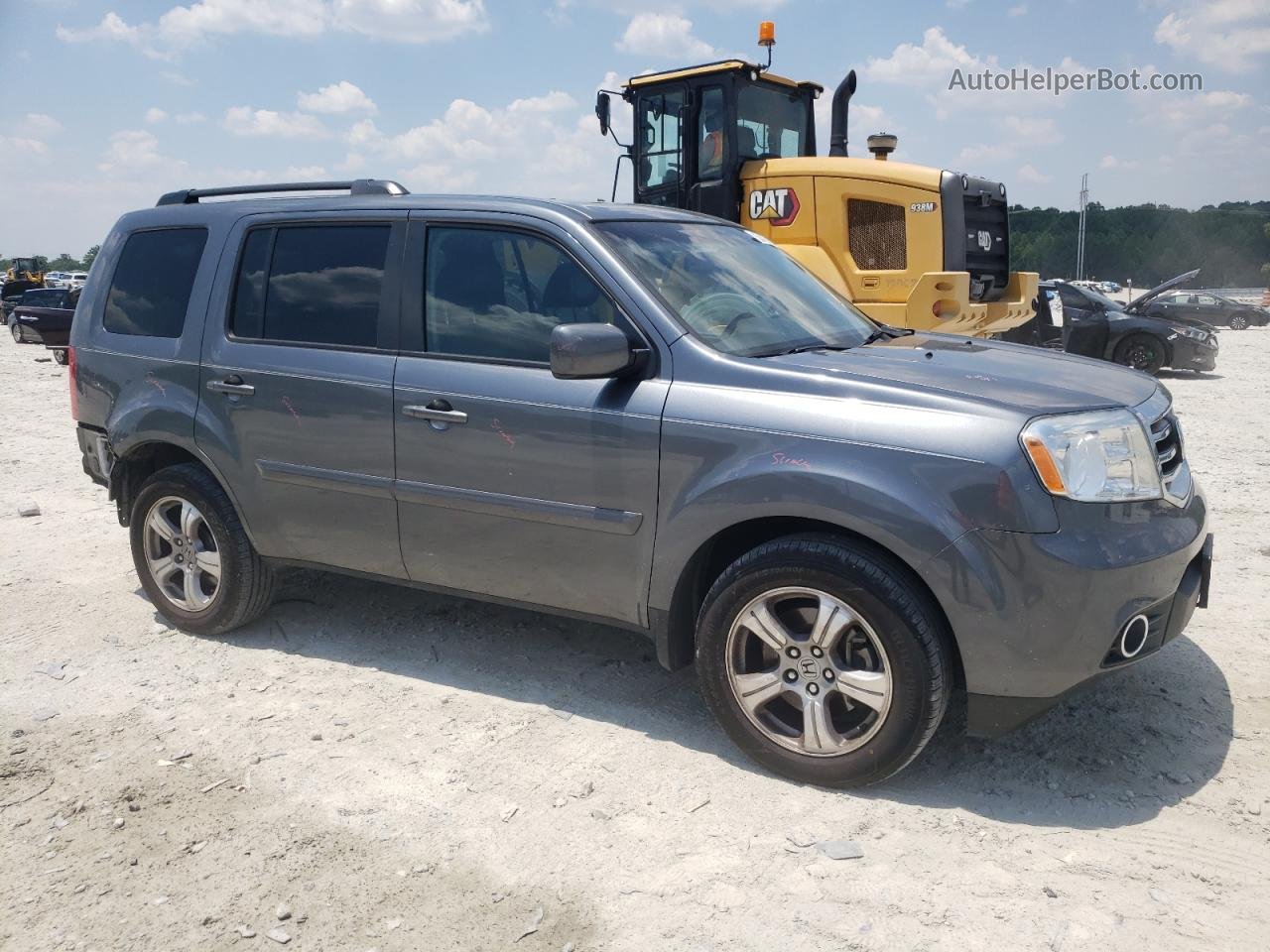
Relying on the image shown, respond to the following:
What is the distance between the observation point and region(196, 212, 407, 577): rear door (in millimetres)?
4290

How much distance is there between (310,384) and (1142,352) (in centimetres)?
1441

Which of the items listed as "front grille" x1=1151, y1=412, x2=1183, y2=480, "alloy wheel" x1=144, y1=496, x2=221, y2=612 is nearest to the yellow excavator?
"front grille" x1=1151, y1=412, x2=1183, y2=480

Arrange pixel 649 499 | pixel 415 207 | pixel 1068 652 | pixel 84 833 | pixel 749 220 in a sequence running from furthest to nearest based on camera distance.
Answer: pixel 749 220 < pixel 415 207 < pixel 649 499 < pixel 84 833 < pixel 1068 652

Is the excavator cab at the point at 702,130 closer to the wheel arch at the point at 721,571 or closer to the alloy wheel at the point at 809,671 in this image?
the wheel arch at the point at 721,571

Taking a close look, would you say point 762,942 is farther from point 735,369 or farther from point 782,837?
point 735,369

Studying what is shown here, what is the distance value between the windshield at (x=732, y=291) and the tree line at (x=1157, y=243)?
8569 cm

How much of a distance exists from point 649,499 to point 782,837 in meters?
1.16

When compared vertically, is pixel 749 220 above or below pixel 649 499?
above

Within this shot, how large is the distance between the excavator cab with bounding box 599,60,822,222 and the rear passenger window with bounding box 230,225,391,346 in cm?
585

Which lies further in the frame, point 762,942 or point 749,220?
point 749,220

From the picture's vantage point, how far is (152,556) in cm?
509

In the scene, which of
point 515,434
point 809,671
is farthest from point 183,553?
point 809,671

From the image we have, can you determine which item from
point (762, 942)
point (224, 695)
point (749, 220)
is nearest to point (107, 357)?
point (224, 695)

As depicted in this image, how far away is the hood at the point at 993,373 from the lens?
334 cm
